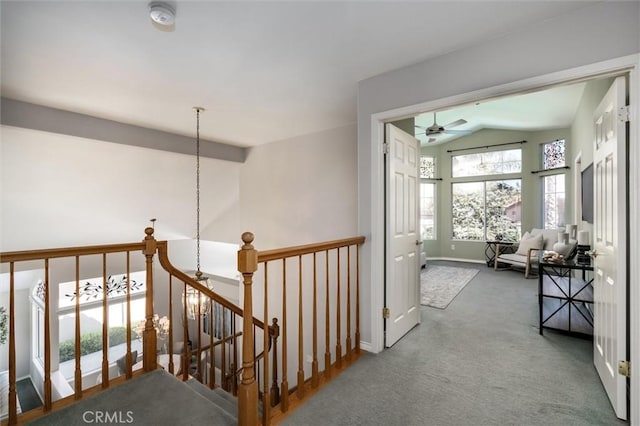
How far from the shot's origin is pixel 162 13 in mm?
1655

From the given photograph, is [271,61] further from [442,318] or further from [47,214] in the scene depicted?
[47,214]

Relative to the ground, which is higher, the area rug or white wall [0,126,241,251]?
white wall [0,126,241,251]

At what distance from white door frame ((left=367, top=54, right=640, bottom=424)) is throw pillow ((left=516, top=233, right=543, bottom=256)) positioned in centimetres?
456

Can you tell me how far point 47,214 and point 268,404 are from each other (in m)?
4.81

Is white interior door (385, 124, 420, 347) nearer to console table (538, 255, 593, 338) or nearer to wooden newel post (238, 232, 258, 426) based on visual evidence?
console table (538, 255, 593, 338)

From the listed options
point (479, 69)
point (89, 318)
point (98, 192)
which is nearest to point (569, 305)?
point (479, 69)

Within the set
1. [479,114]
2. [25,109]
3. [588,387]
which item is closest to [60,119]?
[25,109]

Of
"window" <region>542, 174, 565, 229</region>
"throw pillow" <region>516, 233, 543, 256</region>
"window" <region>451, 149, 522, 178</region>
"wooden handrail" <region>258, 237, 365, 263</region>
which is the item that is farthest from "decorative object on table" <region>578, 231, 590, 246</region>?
"window" <region>451, 149, 522, 178</region>

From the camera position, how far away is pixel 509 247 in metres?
6.38

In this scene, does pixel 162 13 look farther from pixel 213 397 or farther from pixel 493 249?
pixel 493 249

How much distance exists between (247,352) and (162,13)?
1.98 meters

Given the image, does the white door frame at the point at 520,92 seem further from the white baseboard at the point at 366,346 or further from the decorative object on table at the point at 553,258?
the decorative object on table at the point at 553,258

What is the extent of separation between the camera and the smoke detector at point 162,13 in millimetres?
1632

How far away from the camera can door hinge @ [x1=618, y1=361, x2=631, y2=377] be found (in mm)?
1589
